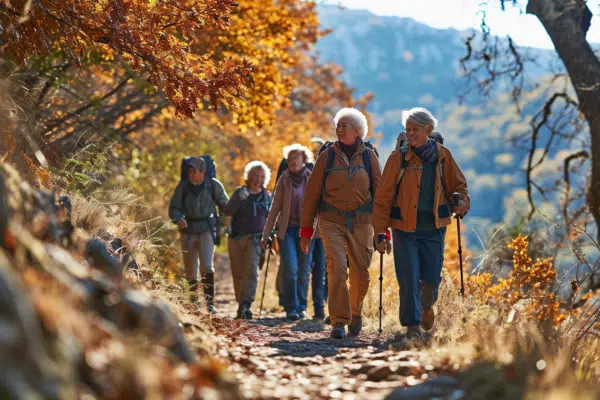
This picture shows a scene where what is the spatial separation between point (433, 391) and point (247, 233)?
26.1 feet

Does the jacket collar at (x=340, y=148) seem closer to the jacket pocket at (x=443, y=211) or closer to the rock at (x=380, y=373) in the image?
the jacket pocket at (x=443, y=211)

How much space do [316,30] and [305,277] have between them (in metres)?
14.6

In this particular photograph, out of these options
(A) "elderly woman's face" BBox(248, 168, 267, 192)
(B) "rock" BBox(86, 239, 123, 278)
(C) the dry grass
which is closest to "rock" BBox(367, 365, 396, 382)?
(C) the dry grass

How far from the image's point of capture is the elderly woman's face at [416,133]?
8203 mm

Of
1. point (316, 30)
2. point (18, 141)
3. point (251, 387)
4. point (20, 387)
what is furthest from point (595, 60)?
point (316, 30)

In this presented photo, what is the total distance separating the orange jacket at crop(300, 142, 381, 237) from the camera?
880 centimetres

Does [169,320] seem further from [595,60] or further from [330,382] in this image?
[595,60]

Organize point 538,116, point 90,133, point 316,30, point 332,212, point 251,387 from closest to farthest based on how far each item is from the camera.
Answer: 1. point 251,387
2. point 332,212
3. point 90,133
4. point 538,116
5. point 316,30

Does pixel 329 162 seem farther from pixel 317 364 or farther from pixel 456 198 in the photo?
pixel 317 364

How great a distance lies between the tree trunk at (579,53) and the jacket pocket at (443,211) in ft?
16.8

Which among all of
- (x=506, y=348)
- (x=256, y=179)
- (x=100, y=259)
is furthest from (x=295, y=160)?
(x=506, y=348)

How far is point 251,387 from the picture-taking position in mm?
A: 5113

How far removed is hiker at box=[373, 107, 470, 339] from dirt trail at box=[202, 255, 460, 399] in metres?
0.63

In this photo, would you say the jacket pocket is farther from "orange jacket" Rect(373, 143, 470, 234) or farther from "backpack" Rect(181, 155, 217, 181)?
"backpack" Rect(181, 155, 217, 181)
